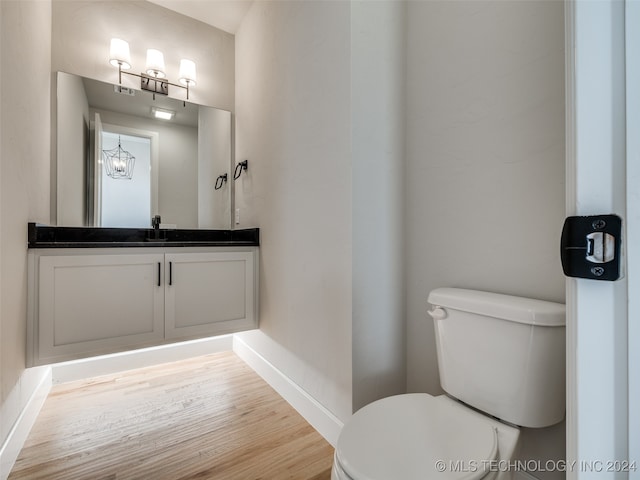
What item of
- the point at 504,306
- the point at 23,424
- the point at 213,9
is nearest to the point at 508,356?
the point at 504,306

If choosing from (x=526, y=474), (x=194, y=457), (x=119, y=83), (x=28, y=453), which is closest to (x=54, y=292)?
(x=28, y=453)

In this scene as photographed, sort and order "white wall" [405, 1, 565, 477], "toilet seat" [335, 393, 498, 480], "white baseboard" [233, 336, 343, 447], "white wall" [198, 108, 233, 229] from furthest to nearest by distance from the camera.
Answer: "white wall" [198, 108, 233, 229] < "white baseboard" [233, 336, 343, 447] < "white wall" [405, 1, 565, 477] < "toilet seat" [335, 393, 498, 480]

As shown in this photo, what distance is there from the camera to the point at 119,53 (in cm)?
206

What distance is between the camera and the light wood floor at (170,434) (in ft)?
3.91

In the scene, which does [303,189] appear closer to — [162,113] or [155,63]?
[162,113]

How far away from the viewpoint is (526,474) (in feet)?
3.30

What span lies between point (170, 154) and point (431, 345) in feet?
7.28

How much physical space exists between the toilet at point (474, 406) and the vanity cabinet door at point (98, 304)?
4.61ft

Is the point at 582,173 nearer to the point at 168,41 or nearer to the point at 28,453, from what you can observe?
A: the point at 28,453

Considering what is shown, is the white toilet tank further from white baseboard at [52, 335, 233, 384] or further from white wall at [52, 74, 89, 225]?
white wall at [52, 74, 89, 225]

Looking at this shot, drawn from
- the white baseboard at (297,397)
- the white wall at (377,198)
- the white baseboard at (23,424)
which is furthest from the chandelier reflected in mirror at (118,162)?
the white wall at (377,198)

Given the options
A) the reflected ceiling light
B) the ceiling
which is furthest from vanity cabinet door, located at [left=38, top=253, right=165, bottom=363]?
the ceiling

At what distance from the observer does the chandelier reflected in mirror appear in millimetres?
2070

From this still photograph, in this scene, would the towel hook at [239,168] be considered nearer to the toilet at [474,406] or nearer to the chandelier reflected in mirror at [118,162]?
the chandelier reflected in mirror at [118,162]
